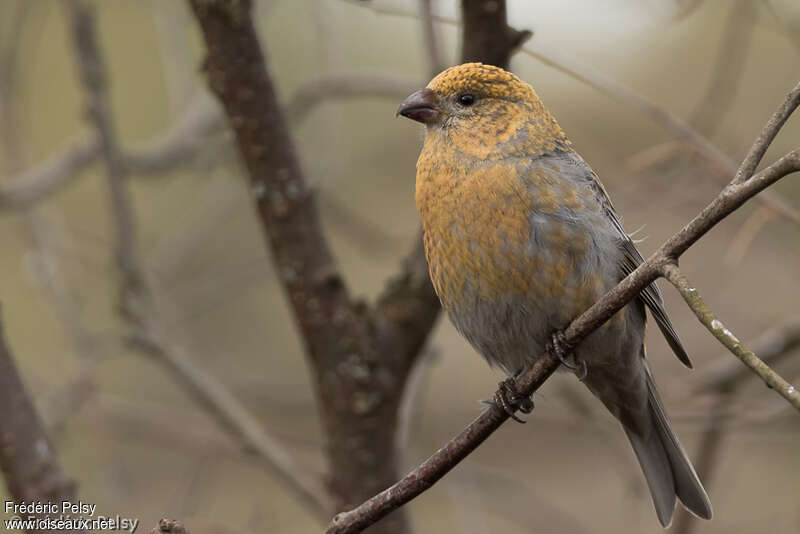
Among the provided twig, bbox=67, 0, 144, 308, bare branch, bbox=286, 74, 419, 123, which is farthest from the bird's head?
twig, bbox=67, 0, 144, 308

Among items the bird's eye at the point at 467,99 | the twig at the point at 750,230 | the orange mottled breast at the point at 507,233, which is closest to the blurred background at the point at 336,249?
the twig at the point at 750,230

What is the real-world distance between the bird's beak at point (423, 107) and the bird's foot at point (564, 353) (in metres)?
0.98

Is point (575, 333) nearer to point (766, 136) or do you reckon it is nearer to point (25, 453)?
point (766, 136)

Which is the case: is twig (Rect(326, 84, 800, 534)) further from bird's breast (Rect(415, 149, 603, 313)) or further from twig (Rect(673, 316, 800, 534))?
twig (Rect(673, 316, 800, 534))

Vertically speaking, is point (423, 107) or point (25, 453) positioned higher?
point (423, 107)

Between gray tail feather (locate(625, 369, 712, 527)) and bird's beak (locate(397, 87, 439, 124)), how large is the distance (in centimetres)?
135

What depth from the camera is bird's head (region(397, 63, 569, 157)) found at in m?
3.76

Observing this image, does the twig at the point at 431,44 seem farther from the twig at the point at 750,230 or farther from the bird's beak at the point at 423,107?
the twig at the point at 750,230

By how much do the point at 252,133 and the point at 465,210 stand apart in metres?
1.14

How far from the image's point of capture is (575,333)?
268cm

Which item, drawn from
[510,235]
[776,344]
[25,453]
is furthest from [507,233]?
[776,344]

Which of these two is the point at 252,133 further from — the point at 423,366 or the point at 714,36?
the point at 714,36

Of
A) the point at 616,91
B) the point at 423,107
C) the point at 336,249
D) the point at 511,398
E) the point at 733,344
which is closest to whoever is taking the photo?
the point at 733,344

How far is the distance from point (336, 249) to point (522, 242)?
219 inches
